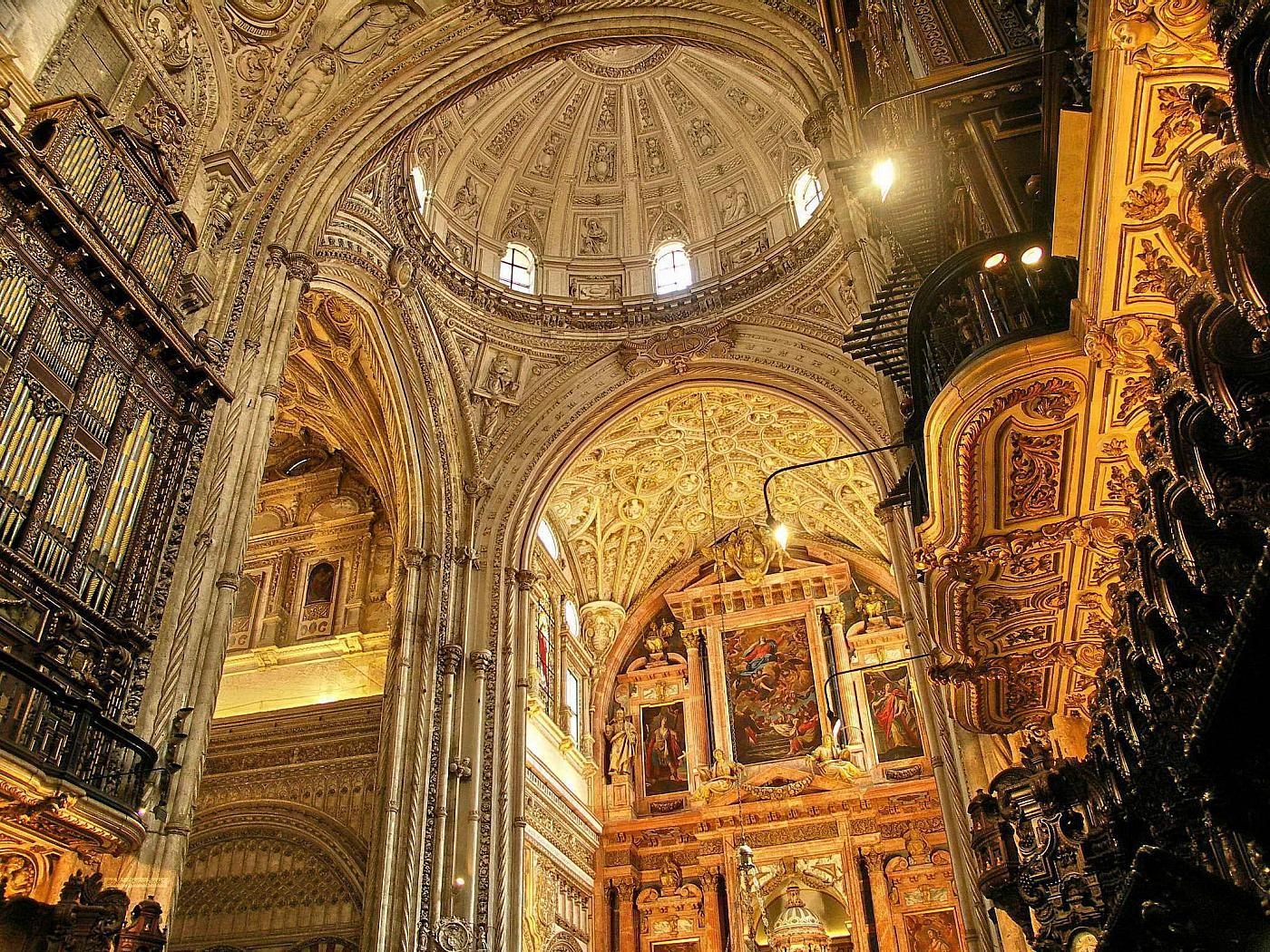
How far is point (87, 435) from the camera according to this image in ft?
28.1

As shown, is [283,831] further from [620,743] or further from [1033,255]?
[1033,255]

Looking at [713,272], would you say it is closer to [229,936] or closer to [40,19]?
[40,19]

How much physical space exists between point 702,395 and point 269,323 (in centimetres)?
1032

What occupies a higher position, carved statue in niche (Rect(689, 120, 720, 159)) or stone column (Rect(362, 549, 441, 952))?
carved statue in niche (Rect(689, 120, 720, 159))

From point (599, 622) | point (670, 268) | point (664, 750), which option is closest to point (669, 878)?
point (664, 750)

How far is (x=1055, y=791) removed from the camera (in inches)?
296

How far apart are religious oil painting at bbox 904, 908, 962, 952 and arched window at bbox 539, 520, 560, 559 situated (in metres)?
10.4

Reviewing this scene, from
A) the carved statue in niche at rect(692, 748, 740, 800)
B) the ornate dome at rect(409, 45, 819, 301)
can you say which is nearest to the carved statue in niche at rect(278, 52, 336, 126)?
the ornate dome at rect(409, 45, 819, 301)

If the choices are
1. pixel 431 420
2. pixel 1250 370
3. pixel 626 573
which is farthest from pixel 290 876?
pixel 1250 370

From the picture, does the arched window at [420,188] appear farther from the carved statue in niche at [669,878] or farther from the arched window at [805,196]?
the carved statue in niche at [669,878]

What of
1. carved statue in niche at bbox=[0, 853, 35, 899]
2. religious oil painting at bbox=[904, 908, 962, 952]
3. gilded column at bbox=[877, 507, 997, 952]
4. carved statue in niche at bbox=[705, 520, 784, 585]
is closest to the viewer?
carved statue in niche at bbox=[0, 853, 35, 899]

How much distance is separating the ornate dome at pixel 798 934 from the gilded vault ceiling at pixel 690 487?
8910mm

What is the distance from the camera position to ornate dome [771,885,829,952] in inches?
604

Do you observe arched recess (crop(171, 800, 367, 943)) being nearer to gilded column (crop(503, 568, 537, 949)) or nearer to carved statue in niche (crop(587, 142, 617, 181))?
gilded column (crop(503, 568, 537, 949))
